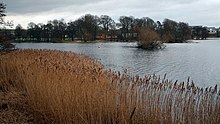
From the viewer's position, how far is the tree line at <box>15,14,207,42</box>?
9702cm

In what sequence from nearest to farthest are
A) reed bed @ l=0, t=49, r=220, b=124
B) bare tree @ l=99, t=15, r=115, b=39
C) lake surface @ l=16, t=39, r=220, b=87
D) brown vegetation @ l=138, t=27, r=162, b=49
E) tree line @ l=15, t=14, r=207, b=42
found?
reed bed @ l=0, t=49, r=220, b=124 → lake surface @ l=16, t=39, r=220, b=87 → brown vegetation @ l=138, t=27, r=162, b=49 → tree line @ l=15, t=14, r=207, b=42 → bare tree @ l=99, t=15, r=115, b=39

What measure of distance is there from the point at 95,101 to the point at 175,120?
69.7 inches

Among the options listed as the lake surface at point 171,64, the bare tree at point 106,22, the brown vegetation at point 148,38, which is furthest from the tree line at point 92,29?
the lake surface at point 171,64

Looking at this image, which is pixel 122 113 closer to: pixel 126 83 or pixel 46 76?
pixel 126 83

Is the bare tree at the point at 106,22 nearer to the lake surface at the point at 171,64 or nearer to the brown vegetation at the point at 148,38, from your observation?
the brown vegetation at the point at 148,38

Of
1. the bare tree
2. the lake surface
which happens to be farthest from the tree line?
the lake surface

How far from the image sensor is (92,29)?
320ft

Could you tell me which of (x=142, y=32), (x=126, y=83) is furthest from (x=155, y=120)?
(x=142, y=32)

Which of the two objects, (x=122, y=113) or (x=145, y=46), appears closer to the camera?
(x=122, y=113)

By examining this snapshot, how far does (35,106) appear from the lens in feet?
24.9

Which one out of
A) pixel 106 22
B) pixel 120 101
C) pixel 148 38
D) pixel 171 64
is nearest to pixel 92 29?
pixel 106 22

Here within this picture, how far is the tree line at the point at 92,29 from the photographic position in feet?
318

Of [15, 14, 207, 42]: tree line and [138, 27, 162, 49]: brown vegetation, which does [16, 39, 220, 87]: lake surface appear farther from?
[15, 14, 207, 42]: tree line

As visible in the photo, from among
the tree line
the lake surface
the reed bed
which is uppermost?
the tree line
